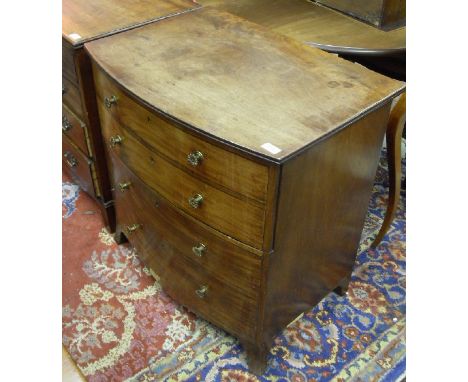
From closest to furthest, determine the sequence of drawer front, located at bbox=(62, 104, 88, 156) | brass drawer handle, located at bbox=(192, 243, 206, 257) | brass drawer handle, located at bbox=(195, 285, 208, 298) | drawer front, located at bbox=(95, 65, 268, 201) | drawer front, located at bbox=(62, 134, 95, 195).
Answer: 1. drawer front, located at bbox=(95, 65, 268, 201)
2. brass drawer handle, located at bbox=(192, 243, 206, 257)
3. brass drawer handle, located at bbox=(195, 285, 208, 298)
4. drawer front, located at bbox=(62, 104, 88, 156)
5. drawer front, located at bbox=(62, 134, 95, 195)

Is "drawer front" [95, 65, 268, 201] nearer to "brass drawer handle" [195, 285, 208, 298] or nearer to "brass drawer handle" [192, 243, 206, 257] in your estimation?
"brass drawer handle" [192, 243, 206, 257]

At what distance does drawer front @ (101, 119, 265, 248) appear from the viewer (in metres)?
1.21

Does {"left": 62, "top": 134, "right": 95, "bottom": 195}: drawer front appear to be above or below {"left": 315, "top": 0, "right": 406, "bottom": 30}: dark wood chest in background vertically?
below

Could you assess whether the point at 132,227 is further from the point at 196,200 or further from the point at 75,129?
the point at 196,200

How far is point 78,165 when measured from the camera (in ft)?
6.70

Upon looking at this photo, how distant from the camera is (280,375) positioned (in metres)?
1.58

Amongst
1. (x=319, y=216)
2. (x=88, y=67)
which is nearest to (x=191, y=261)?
(x=319, y=216)

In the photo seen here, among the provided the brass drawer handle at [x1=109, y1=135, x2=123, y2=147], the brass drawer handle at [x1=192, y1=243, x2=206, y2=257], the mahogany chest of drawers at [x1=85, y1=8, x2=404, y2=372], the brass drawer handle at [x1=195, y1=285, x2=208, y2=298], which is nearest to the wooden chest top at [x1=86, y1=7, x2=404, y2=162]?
the mahogany chest of drawers at [x1=85, y1=8, x2=404, y2=372]

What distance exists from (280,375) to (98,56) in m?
1.12

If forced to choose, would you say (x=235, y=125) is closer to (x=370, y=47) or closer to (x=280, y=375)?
(x=370, y=47)

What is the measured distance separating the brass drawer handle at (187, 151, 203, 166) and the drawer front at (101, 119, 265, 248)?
0.06 m

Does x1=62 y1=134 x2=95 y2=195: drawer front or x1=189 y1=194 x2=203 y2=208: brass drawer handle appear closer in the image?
x1=189 y1=194 x2=203 y2=208: brass drawer handle

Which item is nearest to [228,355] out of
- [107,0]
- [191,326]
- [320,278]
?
[191,326]

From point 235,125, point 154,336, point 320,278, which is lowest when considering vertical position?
point 154,336
